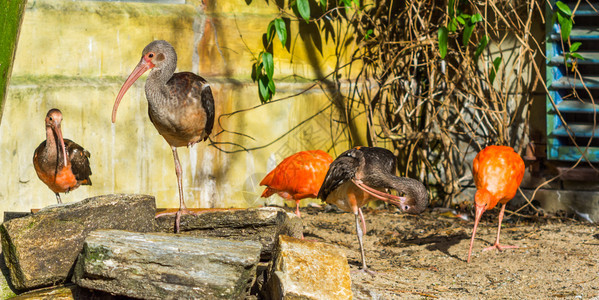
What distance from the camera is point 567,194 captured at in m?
6.27

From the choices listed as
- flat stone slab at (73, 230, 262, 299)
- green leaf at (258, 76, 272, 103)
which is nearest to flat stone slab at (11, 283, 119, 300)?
flat stone slab at (73, 230, 262, 299)

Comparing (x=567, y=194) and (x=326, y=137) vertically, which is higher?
(x=326, y=137)

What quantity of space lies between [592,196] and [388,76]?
91.5 inches

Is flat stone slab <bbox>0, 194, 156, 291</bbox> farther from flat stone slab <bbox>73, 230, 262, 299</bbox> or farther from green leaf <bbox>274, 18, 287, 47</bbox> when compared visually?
green leaf <bbox>274, 18, 287, 47</bbox>

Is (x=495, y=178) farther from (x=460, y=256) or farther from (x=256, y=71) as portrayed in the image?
(x=256, y=71)

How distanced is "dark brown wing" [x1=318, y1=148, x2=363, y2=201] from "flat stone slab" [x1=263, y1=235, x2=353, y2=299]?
0.75 m

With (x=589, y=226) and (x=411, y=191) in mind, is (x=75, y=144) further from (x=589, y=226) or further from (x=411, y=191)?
(x=589, y=226)

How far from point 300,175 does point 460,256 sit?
4.83 feet

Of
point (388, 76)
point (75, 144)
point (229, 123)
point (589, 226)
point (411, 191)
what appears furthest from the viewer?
point (388, 76)

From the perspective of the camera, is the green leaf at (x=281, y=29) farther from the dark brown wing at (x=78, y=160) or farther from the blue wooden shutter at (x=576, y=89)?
the blue wooden shutter at (x=576, y=89)

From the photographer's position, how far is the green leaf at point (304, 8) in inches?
241

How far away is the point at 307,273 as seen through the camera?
356 cm

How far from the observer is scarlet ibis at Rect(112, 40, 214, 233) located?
484 cm

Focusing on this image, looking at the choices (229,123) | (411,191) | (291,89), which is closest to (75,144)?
(229,123)
